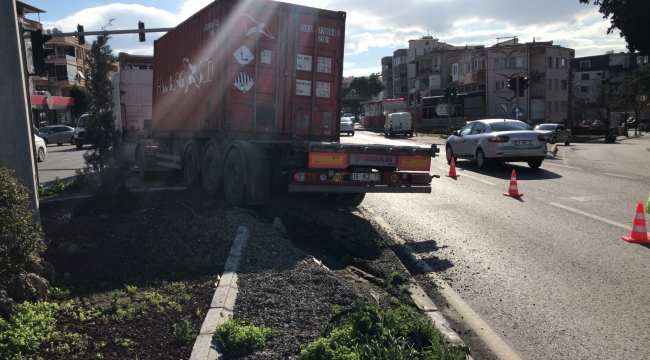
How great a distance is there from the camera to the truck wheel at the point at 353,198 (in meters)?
11.5

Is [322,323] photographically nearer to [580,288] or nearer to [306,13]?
[580,288]

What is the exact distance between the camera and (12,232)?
4.27 meters

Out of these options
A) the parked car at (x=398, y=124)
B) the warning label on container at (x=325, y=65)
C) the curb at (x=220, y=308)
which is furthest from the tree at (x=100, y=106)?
the parked car at (x=398, y=124)

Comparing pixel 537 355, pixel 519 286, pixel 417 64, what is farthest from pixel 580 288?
pixel 417 64

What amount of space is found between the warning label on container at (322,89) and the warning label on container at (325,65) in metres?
0.24

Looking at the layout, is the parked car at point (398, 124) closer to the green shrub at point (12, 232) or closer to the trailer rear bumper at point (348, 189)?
the trailer rear bumper at point (348, 189)

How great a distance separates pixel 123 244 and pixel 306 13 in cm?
584

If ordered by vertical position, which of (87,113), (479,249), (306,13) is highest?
(306,13)

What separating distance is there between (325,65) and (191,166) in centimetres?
383

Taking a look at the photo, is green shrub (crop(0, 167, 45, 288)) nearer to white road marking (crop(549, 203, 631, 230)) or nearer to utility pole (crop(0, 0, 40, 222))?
utility pole (crop(0, 0, 40, 222))

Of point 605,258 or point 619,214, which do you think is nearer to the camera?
point 605,258

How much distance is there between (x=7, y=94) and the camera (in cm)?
578

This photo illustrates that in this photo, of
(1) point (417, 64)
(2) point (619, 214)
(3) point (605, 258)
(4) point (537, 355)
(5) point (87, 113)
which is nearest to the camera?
(4) point (537, 355)

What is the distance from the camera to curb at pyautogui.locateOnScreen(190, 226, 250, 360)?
12.8ft
